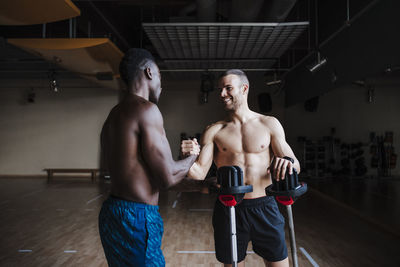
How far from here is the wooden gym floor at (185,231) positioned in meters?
3.04

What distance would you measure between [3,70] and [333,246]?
932cm

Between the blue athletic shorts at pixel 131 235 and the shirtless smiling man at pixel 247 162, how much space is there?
630mm

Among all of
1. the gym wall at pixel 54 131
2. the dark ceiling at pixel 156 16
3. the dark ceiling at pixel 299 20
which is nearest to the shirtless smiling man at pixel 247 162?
the dark ceiling at pixel 299 20

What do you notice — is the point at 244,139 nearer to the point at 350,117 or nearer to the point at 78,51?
the point at 78,51

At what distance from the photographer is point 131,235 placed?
128 centimetres

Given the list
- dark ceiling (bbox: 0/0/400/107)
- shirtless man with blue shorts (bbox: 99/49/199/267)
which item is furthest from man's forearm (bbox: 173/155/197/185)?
dark ceiling (bbox: 0/0/400/107)

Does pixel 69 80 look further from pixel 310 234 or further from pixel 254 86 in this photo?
pixel 310 234

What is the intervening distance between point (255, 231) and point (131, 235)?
851mm

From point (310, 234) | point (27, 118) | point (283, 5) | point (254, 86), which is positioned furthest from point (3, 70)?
point (310, 234)

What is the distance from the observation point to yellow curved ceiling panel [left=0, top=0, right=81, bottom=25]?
3031mm

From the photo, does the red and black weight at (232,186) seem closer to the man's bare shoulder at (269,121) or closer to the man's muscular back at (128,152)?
the man's muscular back at (128,152)

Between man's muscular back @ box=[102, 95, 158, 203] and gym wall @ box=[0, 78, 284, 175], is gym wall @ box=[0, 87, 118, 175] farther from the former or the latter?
man's muscular back @ box=[102, 95, 158, 203]

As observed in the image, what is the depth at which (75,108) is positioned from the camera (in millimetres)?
9664

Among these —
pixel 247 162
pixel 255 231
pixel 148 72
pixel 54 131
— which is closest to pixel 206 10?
pixel 247 162
